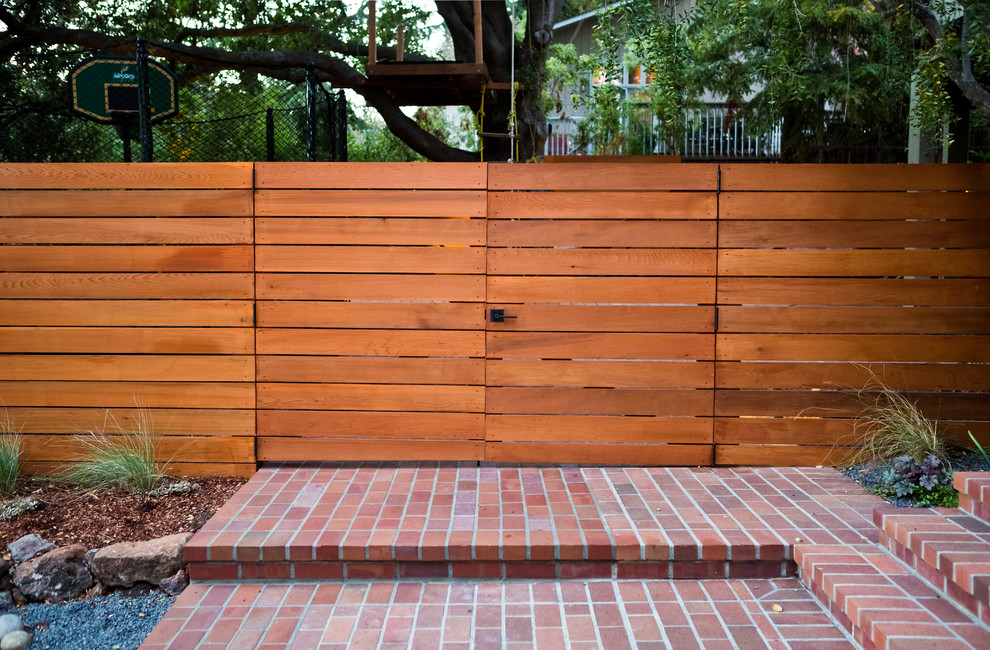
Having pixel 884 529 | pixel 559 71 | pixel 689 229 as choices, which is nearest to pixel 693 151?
pixel 559 71

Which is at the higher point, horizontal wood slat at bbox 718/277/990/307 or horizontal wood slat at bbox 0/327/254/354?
horizontal wood slat at bbox 718/277/990/307

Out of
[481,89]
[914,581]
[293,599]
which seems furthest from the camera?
[481,89]

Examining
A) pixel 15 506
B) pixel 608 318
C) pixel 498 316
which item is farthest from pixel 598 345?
pixel 15 506

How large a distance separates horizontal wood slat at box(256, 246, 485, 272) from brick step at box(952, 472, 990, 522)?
311cm

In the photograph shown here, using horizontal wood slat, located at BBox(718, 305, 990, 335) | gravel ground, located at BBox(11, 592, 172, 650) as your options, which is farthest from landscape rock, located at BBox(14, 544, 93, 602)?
horizontal wood slat, located at BBox(718, 305, 990, 335)

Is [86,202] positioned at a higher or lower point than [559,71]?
lower

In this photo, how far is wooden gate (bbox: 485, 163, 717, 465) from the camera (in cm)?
495

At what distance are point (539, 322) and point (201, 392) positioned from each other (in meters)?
2.42

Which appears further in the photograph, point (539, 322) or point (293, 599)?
point (539, 322)

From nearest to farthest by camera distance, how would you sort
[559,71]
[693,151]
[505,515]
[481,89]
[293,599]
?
[293,599], [505,515], [481,89], [559,71], [693,151]

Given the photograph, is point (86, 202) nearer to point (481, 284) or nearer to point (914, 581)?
point (481, 284)

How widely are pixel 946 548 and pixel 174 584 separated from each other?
3819mm

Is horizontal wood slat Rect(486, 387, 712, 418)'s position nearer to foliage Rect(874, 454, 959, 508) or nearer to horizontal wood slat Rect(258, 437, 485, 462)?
horizontal wood slat Rect(258, 437, 485, 462)

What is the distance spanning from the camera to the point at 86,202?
16.3 ft
